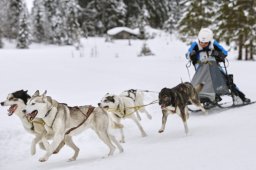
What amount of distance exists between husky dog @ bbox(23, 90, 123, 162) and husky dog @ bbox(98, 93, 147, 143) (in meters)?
0.86

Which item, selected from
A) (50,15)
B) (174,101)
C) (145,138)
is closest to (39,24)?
(50,15)

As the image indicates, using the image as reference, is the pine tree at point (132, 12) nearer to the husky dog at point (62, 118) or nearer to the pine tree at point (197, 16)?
the pine tree at point (197, 16)

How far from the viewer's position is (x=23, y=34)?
44.7m

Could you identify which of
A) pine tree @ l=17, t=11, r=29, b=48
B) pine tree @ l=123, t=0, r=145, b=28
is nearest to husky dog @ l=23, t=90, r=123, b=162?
pine tree @ l=17, t=11, r=29, b=48

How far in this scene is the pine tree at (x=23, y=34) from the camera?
1745 inches

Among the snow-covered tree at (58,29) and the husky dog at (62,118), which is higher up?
the snow-covered tree at (58,29)

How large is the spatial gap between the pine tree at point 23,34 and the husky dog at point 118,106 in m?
38.8

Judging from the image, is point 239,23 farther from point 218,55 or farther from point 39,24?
point 39,24

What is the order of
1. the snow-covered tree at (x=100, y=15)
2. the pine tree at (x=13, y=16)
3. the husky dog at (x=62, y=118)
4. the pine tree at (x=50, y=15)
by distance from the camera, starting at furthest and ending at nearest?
the pine tree at (x=50, y=15)
the snow-covered tree at (x=100, y=15)
the pine tree at (x=13, y=16)
the husky dog at (x=62, y=118)

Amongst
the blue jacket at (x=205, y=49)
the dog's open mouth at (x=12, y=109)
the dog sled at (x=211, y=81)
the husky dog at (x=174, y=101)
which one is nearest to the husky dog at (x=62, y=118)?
the dog's open mouth at (x=12, y=109)

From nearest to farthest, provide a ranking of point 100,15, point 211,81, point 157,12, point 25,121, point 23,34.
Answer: point 25,121 < point 211,81 < point 23,34 < point 100,15 < point 157,12

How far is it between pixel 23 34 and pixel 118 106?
132 feet

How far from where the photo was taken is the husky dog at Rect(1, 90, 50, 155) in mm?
5859

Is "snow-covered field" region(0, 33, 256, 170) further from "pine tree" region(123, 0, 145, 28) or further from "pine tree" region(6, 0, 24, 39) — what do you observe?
"pine tree" region(123, 0, 145, 28)
